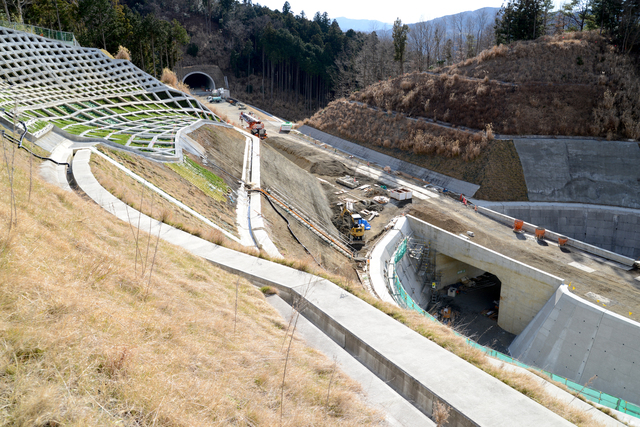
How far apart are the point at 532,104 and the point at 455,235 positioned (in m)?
19.2

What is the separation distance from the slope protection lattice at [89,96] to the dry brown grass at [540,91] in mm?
23446

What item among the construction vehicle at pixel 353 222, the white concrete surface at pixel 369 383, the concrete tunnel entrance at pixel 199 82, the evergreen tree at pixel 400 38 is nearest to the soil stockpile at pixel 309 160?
the construction vehicle at pixel 353 222

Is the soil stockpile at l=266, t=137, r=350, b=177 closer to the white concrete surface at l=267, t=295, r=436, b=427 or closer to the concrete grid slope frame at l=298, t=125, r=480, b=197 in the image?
the concrete grid slope frame at l=298, t=125, r=480, b=197

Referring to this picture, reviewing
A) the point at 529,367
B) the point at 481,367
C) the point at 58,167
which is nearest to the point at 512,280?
the point at 529,367

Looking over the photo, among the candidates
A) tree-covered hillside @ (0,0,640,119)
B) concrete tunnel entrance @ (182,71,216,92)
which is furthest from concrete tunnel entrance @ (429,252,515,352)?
concrete tunnel entrance @ (182,71,216,92)

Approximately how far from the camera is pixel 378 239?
24797 millimetres

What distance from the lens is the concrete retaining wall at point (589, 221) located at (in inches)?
1110

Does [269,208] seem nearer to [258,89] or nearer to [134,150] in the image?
[134,150]

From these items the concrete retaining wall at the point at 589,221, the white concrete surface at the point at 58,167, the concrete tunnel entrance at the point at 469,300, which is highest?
the white concrete surface at the point at 58,167

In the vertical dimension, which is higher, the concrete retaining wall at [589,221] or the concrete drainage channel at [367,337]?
the concrete drainage channel at [367,337]

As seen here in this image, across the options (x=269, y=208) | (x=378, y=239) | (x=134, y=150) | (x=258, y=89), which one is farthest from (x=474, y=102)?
(x=258, y=89)

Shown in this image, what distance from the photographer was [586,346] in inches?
665

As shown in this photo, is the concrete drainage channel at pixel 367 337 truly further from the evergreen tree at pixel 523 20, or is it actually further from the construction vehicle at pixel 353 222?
the evergreen tree at pixel 523 20

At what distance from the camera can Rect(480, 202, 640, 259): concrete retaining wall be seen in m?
28.2
